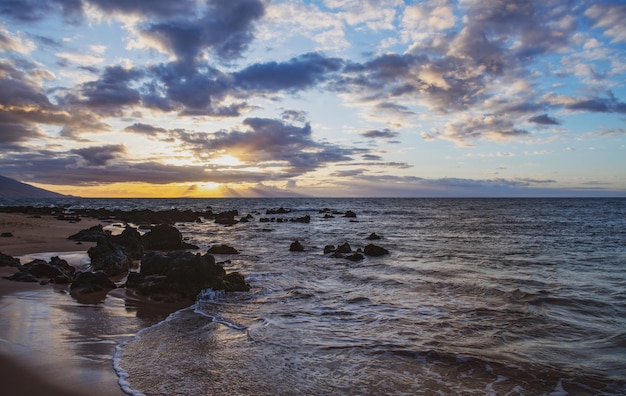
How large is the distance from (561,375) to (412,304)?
16.6 feet

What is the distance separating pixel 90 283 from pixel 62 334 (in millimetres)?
4725

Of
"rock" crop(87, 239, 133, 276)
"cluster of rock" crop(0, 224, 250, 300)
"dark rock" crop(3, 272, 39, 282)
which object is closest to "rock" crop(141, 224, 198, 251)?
"rock" crop(87, 239, 133, 276)

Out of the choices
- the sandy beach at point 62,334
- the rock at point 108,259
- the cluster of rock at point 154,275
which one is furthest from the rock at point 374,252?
the sandy beach at point 62,334

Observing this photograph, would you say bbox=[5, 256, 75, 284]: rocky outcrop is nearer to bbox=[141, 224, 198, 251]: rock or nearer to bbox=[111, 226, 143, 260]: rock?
bbox=[111, 226, 143, 260]: rock

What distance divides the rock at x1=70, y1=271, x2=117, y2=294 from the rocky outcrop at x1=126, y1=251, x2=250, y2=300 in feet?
2.39

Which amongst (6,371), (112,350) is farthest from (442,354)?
(6,371)

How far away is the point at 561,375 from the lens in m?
7.04

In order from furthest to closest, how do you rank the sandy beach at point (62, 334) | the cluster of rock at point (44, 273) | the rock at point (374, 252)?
the rock at point (374, 252), the cluster of rock at point (44, 273), the sandy beach at point (62, 334)

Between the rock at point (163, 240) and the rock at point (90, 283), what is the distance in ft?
Result: 42.6

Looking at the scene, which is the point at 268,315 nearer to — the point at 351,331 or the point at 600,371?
the point at 351,331

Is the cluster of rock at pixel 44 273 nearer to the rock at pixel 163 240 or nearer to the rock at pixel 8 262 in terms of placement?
the rock at pixel 8 262

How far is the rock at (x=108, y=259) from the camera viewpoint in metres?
15.6

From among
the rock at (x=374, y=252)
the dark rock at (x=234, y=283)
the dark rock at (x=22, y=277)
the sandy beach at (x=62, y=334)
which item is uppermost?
the dark rock at (x=22, y=277)

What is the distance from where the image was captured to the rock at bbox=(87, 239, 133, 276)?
15.6 m
